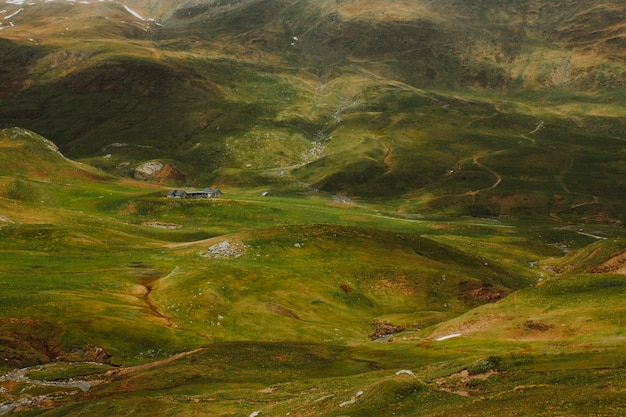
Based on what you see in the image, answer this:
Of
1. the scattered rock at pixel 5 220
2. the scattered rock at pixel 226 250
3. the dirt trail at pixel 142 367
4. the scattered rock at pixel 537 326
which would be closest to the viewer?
the dirt trail at pixel 142 367

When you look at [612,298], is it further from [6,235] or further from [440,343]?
[6,235]

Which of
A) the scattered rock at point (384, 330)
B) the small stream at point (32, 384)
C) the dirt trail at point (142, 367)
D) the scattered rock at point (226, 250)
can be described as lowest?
the scattered rock at point (384, 330)

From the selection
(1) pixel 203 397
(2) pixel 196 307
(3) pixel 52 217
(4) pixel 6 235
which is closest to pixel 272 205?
(3) pixel 52 217

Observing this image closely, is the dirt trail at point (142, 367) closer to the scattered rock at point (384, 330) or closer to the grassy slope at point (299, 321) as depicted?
the grassy slope at point (299, 321)

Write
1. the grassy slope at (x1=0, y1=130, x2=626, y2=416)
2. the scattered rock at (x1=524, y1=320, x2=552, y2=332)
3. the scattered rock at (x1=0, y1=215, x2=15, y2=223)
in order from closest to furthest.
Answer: the grassy slope at (x1=0, y1=130, x2=626, y2=416), the scattered rock at (x1=524, y1=320, x2=552, y2=332), the scattered rock at (x1=0, y1=215, x2=15, y2=223)

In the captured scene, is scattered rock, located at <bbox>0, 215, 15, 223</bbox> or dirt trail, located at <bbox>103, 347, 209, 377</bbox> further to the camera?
scattered rock, located at <bbox>0, 215, 15, 223</bbox>

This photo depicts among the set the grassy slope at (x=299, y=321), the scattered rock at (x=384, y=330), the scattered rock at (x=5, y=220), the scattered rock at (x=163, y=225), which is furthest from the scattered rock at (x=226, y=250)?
the scattered rock at (x=163, y=225)

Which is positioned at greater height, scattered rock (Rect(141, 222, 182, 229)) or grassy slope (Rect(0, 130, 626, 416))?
grassy slope (Rect(0, 130, 626, 416))

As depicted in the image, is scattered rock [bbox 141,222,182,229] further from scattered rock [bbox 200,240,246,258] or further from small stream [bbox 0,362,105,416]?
small stream [bbox 0,362,105,416]

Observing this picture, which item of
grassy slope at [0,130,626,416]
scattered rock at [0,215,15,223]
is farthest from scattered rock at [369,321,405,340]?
scattered rock at [0,215,15,223]

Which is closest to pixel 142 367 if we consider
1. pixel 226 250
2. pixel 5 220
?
pixel 226 250

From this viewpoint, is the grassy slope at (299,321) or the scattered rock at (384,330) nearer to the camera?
the grassy slope at (299,321)

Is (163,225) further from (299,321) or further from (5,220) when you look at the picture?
(299,321)
